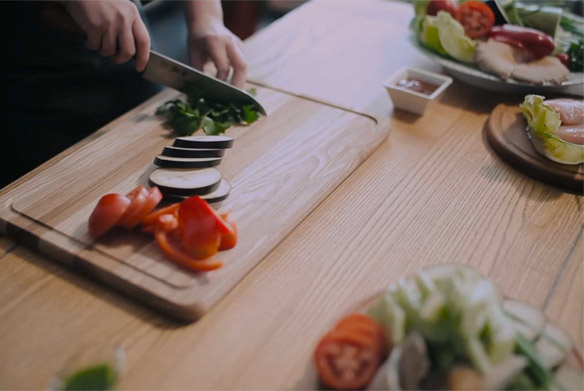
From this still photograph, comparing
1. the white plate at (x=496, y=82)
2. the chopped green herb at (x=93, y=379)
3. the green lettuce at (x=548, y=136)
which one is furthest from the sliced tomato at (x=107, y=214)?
the white plate at (x=496, y=82)

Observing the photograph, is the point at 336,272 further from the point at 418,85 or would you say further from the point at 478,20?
the point at 478,20

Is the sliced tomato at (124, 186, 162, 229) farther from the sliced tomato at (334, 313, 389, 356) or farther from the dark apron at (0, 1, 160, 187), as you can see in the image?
the dark apron at (0, 1, 160, 187)

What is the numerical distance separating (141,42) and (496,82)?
3.92 feet

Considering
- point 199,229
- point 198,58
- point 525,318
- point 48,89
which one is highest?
point 525,318

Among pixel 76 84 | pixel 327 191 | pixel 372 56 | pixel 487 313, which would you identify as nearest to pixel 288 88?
pixel 372 56

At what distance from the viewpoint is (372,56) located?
2.24 meters

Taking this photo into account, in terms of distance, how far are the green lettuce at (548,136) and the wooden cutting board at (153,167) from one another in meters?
0.43

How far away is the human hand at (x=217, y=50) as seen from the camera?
1.87m

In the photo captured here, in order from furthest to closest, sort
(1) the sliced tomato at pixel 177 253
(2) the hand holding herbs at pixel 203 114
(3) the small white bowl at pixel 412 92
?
(3) the small white bowl at pixel 412 92 < (2) the hand holding herbs at pixel 203 114 < (1) the sliced tomato at pixel 177 253

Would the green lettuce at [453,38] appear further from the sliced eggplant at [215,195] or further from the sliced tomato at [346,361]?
the sliced tomato at [346,361]

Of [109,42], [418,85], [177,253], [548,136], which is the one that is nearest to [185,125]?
[109,42]

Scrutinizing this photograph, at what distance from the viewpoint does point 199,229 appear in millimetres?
1150

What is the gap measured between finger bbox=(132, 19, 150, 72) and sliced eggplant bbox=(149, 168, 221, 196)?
442 mm

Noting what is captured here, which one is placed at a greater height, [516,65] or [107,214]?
[516,65]
